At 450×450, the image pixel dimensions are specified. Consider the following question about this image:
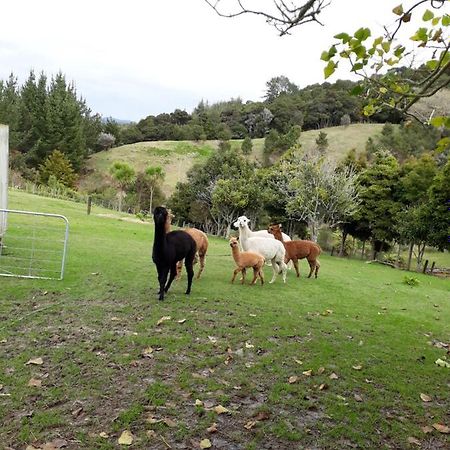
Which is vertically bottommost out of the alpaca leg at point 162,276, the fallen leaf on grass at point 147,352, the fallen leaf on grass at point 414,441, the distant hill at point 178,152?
the fallen leaf on grass at point 147,352

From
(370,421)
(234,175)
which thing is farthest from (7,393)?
(234,175)

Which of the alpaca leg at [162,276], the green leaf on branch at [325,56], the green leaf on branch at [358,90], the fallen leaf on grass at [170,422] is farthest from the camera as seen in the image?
the alpaca leg at [162,276]

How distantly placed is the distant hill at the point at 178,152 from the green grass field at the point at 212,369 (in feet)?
171

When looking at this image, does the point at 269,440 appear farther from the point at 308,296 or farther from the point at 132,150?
the point at 132,150

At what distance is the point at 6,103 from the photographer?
4838 centimetres

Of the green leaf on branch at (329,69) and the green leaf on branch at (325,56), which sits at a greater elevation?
the green leaf on branch at (325,56)

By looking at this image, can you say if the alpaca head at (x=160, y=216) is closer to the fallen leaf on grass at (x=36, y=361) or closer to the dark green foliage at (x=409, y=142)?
the fallen leaf on grass at (x=36, y=361)

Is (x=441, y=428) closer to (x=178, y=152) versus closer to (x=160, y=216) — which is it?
(x=160, y=216)

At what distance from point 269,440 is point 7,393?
2.77 meters

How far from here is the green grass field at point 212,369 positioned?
161 inches

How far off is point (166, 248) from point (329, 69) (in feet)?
15.5

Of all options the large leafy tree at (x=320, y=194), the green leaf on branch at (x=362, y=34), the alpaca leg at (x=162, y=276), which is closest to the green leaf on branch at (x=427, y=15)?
the green leaf on branch at (x=362, y=34)

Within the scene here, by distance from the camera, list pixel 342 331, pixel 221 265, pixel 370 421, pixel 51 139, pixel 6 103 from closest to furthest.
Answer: pixel 370 421, pixel 342 331, pixel 221 265, pixel 6 103, pixel 51 139

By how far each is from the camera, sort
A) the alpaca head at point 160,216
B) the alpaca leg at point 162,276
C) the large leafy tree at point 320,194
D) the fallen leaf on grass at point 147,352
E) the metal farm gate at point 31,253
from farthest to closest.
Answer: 1. the large leafy tree at point 320,194
2. the metal farm gate at point 31,253
3. the alpaca leg at point 162,276
4. the alpaca head at point 160,216
5. the fallen leaf on grass at point 147,352
